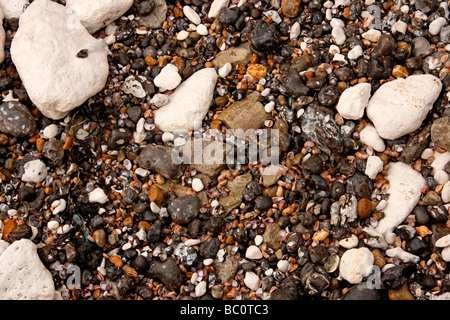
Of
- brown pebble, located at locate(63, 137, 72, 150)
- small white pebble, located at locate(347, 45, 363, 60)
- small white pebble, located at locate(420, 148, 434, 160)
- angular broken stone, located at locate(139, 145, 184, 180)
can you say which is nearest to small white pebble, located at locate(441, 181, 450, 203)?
small white pebble, located at locate(420, 148, 434, 160)

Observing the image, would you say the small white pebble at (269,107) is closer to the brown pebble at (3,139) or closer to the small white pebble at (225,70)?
the small white pebble at (225,70)

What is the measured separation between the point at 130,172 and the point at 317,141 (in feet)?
4.23

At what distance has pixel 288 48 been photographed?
295 cm

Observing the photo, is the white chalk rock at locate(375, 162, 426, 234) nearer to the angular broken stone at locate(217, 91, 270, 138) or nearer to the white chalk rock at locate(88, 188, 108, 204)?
the angular broken stone at locate(217, 91, 270, 138)

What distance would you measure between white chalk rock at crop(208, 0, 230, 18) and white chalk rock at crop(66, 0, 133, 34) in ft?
1.93

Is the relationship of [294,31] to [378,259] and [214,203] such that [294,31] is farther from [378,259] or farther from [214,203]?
[378,259]

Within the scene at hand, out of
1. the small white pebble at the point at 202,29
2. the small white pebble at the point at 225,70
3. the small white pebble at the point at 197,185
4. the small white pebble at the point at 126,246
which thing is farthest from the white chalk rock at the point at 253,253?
the small white pebble at the point at 202,29

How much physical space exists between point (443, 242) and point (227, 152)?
1432 mm

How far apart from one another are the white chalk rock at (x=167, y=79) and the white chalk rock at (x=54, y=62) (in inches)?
14.2

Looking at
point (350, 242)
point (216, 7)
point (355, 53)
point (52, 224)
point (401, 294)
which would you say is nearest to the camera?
point (401, 294)

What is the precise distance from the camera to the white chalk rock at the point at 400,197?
2.58 m

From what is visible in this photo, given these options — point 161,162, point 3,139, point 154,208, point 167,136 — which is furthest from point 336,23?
point 3,139

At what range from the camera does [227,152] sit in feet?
9.11

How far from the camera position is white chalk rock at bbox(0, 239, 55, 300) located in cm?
240
